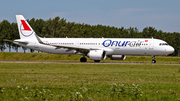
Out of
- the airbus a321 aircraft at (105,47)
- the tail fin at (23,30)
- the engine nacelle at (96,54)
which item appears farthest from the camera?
the tail fin at (23,30)

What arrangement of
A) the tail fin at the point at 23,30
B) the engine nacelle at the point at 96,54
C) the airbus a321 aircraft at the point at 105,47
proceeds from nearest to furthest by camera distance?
the engine nacelle at the point at 96,54
the airbus a321 aircraft at the point at 105,47
the tail fin at the point at 23,30

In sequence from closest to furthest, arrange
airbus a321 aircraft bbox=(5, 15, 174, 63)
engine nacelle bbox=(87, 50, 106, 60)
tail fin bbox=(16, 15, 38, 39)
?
engine nacelle bbox=(87, 50, 106, 60) → airbus a321 aircraft bbox=(5, 15, 174, 63) → tail fin bbox=(16, 15, 38, 39)

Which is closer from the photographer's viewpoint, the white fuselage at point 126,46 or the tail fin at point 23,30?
the white fuselage at point 126,46

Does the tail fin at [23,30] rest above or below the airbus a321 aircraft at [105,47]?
above

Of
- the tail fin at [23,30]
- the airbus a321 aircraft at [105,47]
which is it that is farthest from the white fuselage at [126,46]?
the tail fin at [23,30]

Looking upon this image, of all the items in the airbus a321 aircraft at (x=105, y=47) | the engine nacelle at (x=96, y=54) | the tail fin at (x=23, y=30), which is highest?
the tail fin at (x=23, y=30)

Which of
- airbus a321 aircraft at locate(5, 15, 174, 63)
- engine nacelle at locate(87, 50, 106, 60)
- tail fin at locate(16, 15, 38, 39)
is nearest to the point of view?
engine nacelle at locate(87, 50, 106, 60)

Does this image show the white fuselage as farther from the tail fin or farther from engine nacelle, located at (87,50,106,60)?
the tail fin

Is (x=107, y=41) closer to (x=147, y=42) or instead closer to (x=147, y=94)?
(x=147, y=42)

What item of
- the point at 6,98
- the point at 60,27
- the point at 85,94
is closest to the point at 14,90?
the point at 6,98

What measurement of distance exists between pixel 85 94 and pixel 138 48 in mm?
32959

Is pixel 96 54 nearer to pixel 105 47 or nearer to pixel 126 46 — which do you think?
pixel 105 47

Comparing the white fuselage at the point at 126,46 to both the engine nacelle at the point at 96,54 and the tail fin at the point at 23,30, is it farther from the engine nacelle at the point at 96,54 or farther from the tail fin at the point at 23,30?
the tail fin at the point at 23,30

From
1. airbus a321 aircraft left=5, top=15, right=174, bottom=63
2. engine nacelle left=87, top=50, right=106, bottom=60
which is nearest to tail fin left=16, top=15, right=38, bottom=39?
airbus a321 aircraft left=5, top=15, right=174, bottom=63
